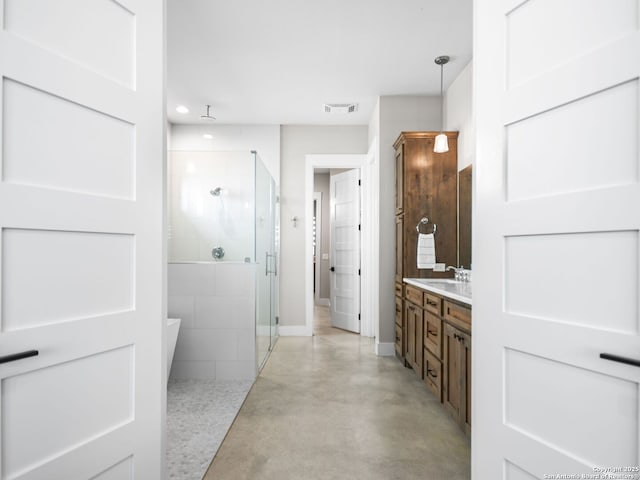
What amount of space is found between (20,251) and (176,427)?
190 centimetres

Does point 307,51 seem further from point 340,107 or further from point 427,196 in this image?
point 427,196

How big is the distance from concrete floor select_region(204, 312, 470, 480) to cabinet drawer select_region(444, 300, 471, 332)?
695mm

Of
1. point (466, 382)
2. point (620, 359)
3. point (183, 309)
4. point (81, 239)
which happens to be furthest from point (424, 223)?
point (81, 239)

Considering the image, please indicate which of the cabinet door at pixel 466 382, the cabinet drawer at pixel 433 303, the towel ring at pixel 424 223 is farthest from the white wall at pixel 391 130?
the cabinet door at pixel 466 382

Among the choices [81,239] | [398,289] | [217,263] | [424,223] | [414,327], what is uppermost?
[424,223]

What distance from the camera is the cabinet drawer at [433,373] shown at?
2.57 metres

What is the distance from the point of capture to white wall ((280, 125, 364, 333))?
504cm

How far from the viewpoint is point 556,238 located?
104 cm

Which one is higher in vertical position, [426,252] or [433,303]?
[426,252]

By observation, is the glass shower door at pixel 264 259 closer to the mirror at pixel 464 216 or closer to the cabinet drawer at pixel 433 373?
the cabinet drawer at pixel 433 373

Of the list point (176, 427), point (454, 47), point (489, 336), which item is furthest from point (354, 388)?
point (454, 47)

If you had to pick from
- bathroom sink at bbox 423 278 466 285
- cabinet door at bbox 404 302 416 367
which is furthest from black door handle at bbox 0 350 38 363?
bathroom sink at bbox 423 278 466 285

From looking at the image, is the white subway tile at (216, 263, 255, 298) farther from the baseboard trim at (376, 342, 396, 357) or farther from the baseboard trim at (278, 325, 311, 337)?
the baseboard trim at (278, 325, 311, 337)

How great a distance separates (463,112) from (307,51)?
1.52 m
